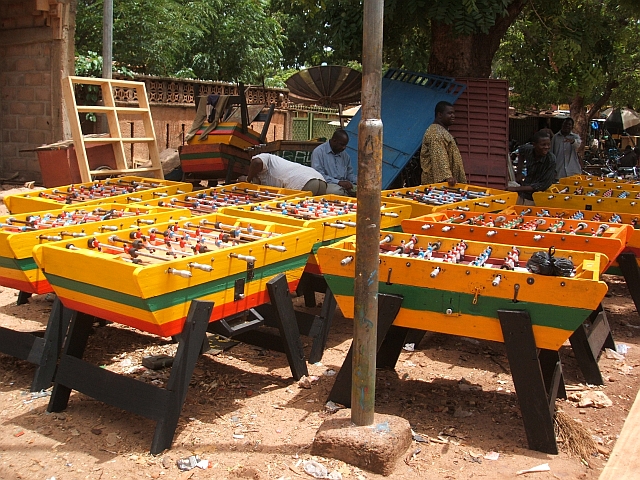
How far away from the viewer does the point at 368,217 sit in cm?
388

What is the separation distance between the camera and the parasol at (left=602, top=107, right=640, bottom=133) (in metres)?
29.5

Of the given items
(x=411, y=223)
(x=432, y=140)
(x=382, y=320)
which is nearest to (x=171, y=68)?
(x=432, y=140)

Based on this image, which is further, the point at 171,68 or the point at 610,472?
the point at 171,68

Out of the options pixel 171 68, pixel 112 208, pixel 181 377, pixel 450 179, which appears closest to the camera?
pixel 181 377

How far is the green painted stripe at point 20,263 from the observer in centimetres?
496

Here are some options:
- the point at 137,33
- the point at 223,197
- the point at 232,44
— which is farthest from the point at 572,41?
the point at 232,44

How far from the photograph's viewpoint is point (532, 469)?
4.06 metres

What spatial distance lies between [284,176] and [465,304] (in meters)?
4.39

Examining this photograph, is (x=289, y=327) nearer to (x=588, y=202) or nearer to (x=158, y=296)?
(x=158, y=296)

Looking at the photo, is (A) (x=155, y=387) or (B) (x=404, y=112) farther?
(B) (x=404, y=112)

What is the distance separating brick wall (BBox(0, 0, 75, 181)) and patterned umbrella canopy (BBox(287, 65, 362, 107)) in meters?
4.06

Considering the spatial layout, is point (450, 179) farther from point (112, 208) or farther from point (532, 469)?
point (532, 469)

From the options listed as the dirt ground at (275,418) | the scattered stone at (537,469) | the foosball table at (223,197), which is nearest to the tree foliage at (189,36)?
the foosball table at (223,197)

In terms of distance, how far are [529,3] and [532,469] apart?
376 inches
